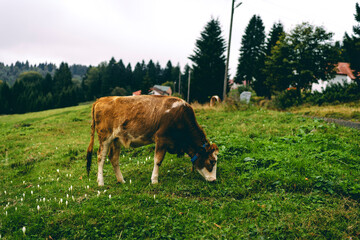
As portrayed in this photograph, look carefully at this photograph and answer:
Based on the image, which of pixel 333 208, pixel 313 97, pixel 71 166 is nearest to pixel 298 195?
pixel 333 208

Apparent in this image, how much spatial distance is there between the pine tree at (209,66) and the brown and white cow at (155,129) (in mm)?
22944

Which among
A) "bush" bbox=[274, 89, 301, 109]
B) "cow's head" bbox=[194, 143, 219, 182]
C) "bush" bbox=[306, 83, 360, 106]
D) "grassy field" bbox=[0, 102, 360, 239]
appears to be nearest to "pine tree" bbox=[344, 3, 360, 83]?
"bush" bbox=[306, 83, 360, 106]

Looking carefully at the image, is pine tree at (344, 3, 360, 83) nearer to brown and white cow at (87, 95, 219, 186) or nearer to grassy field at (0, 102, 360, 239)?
grassy field at (0, 102, 360, 239)

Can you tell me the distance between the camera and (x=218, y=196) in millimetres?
4832

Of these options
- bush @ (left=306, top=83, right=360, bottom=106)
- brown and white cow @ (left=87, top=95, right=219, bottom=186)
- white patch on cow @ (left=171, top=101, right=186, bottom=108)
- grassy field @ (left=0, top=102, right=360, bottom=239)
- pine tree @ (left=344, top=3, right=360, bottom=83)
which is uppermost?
pine tree @ (left=344, top=3, right=360, bottom=83)

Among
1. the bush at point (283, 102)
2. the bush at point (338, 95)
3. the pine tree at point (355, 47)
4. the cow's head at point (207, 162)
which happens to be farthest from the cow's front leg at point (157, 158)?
the pine tree at point (355, 47)

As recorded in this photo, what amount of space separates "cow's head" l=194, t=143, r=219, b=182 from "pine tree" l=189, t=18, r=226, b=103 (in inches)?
905

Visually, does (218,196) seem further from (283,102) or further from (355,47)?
(355,47)

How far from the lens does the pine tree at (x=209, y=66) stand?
29156 mm

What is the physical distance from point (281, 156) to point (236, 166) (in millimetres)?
1273

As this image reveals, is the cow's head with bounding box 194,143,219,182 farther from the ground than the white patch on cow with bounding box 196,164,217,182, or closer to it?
farther from the ground

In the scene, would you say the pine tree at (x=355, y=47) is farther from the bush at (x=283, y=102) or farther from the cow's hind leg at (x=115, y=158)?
the cow's hind leg at (x=115, y=158)

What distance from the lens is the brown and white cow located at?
541 centimetres

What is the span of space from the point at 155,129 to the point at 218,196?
208 cm
